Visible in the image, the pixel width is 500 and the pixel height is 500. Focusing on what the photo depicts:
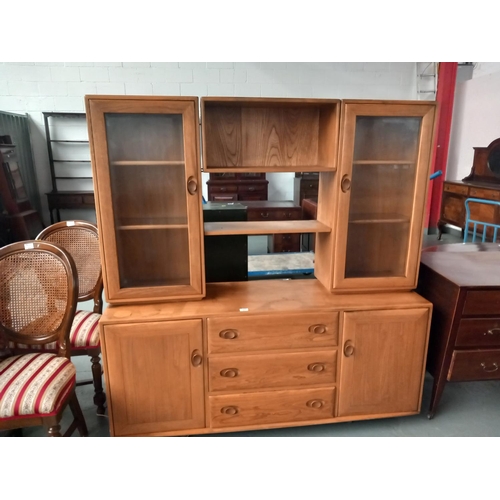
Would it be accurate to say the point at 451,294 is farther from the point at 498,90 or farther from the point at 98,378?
the point at 498,90

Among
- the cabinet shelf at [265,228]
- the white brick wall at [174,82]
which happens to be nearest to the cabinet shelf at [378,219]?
the cabinet shelf at [265,228]

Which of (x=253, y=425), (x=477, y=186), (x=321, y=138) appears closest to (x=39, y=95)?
(x=321, y=138)

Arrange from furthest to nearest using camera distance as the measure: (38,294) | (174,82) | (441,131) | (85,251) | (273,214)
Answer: (441,131) < (174,82) < (273,214) < (85,251) < (38,294)

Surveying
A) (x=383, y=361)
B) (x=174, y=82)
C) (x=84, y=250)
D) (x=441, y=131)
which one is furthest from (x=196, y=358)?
(x=441, y=131)

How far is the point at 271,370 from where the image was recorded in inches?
67.9

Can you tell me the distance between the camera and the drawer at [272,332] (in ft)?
5.45

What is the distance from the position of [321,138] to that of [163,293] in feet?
3.52

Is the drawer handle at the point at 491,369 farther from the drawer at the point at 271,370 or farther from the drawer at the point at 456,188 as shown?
the drawer at the point at 456,188

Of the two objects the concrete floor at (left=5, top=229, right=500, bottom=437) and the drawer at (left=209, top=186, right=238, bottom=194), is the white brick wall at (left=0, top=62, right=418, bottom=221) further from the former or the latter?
the concrete floor at (left=5, top=229, right=500, bottom=437)

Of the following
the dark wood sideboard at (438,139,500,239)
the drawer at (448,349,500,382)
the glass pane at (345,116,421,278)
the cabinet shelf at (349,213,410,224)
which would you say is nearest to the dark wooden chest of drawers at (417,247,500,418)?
the drawer at (448,349,500,382)

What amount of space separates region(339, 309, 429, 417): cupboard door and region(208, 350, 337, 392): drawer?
0.10m

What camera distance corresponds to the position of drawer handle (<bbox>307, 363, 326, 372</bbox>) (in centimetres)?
175

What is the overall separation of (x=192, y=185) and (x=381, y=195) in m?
0.91

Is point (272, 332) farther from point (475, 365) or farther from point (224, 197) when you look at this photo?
point (224, 197)
